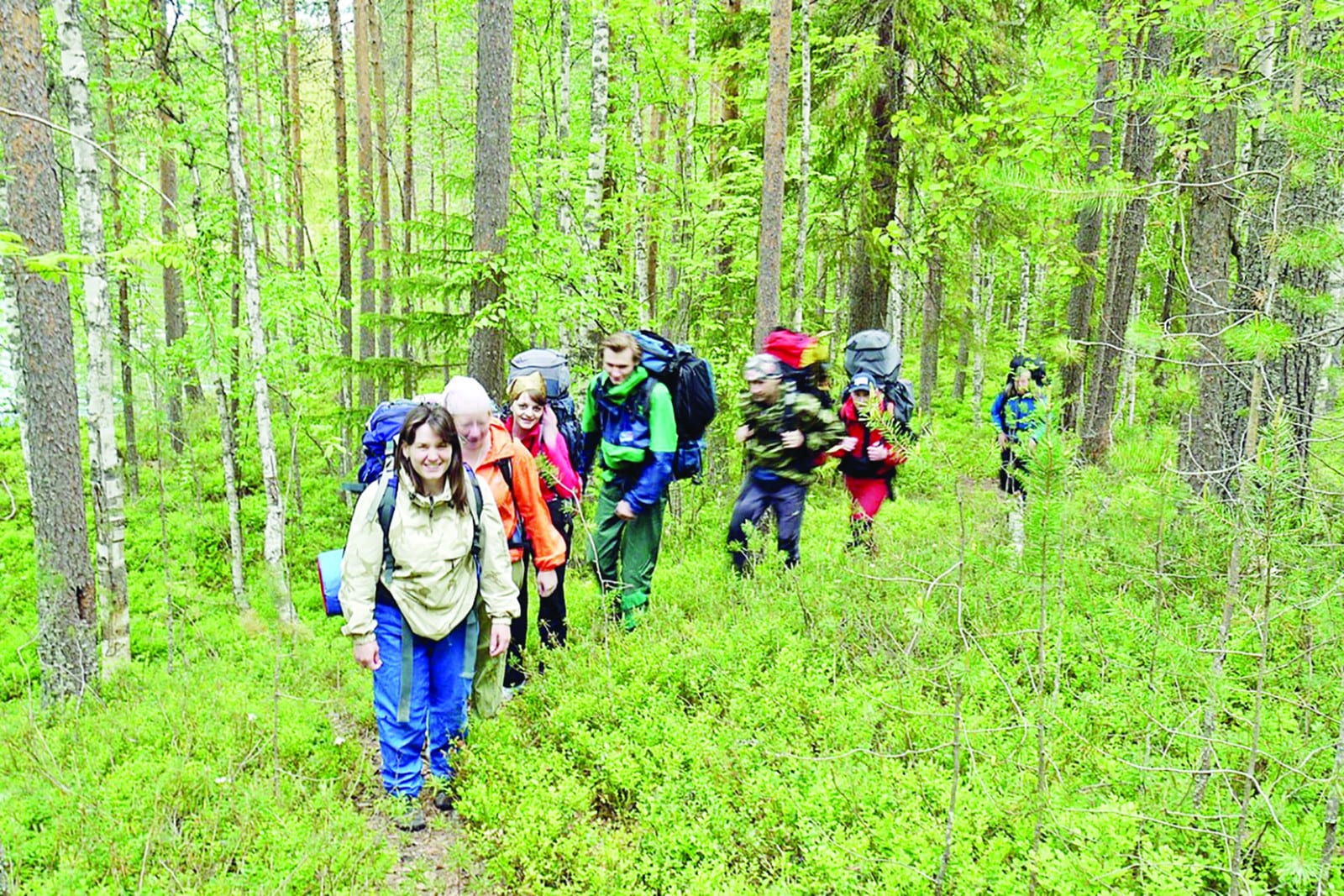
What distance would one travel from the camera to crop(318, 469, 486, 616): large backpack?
13.0ft

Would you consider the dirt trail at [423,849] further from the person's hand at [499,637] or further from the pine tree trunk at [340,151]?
the pine tree trunk at [340,151]

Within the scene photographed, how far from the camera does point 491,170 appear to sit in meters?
7.72

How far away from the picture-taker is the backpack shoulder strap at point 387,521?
3947 mm

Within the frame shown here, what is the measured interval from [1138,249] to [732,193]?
629 centimetres

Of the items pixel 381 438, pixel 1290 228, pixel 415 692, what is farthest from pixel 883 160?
pixel 415 692

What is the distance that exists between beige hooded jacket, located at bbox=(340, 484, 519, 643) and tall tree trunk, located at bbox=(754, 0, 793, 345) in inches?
214

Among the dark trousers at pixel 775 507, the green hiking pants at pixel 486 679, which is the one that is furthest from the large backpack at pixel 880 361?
the green hiking pants at pixel 486 679

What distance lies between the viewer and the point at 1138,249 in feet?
38.4

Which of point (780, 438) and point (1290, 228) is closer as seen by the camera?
point (1290, 228)

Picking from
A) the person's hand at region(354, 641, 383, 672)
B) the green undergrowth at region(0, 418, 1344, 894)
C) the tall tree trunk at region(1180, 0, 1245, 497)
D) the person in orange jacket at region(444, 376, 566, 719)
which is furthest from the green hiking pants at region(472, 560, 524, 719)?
the tall tree trunk at region(1180, 0, 1245, 497)

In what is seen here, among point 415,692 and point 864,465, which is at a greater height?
point 864,465

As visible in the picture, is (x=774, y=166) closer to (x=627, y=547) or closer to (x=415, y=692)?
(x=627, y=547)

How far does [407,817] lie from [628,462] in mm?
2655

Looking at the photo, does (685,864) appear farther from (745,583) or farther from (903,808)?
(745,583)
